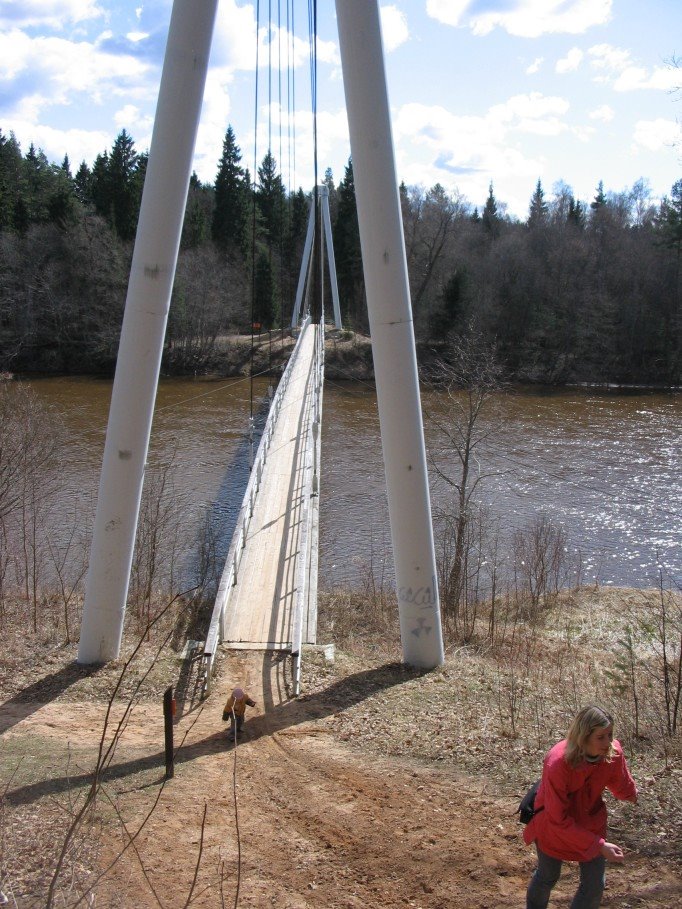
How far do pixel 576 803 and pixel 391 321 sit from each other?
14.9ft

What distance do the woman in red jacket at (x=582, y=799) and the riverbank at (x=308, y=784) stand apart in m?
0.80

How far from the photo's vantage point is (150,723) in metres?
6.24

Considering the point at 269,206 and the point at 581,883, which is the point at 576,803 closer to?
the point at 581,883

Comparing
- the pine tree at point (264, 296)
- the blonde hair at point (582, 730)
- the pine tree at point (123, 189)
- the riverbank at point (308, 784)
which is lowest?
the riverbank at point (308, 784)

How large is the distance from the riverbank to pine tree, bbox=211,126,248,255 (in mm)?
47962

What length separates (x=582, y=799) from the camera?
126 inches

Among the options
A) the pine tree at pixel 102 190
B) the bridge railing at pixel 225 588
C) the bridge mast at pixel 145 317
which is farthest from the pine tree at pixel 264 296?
the bridge mast at pixel 145 317

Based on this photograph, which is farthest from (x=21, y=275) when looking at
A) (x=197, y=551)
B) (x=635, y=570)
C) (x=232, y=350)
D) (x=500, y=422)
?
(x=635, y=570)

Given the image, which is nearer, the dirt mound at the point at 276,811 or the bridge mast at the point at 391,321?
the dirt mound at the point at 276,811

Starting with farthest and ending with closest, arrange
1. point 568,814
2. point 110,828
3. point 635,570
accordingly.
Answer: point 635,570 → point 110,828 → point 568,814

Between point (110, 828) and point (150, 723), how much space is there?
1825mm

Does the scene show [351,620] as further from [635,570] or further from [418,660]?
[635,570]

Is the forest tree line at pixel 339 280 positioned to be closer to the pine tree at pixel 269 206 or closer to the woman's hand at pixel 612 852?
the pine tree at pixel 269 206

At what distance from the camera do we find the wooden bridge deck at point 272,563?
8.36 m
